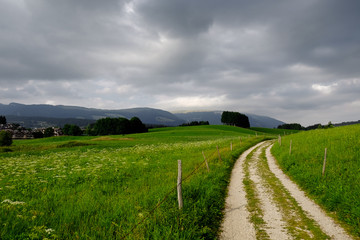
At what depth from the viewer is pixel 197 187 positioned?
408 inches

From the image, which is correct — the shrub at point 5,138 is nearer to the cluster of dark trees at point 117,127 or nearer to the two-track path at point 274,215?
the two-track path at point 274,215

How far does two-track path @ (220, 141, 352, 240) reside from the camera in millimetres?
6754

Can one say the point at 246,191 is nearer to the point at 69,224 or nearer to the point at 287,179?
the point at 287,179

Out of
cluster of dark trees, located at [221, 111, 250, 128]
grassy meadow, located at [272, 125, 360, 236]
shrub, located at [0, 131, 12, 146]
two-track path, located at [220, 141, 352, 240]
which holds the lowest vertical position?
shrub, located at [0, 131, 12, 146]

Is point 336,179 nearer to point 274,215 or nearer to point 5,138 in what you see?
point 274,215

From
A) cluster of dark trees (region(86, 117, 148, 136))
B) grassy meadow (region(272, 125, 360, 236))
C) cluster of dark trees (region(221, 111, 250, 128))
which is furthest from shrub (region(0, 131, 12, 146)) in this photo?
cluster of dark trees (region(221, 111, 250, 128))

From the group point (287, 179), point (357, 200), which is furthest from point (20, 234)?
point (287, 179)

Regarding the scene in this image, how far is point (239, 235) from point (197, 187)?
12.6ft

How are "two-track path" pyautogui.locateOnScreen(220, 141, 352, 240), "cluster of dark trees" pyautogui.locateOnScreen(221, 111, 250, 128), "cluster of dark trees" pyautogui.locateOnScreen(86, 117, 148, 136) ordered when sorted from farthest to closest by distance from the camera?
"cluster of dark trees" pyautogui.locateOnScreen(221, 111, 250, 128) < "cluster of dark trees" pyautogui.locateOnScreen(86, 117, 148, 136) < "two-track path" pyautogui.locateOnScreen(220, 141, 352, 240)

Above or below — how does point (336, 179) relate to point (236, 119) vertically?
below

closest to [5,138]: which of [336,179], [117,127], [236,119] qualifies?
[336,179]

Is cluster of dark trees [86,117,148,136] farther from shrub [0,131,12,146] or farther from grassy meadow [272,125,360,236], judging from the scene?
grassy meadow [272,125,360,236]

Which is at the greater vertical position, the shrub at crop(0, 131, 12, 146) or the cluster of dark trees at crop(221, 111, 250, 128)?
the cluster of dark trees at crop(221, 111, 250, 128)

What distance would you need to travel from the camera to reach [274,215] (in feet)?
26.5
